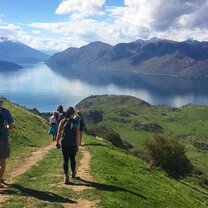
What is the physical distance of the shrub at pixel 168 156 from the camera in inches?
1955

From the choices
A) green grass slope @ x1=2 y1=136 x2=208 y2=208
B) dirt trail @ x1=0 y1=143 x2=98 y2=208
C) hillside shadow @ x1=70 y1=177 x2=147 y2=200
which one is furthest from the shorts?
hillside shadow @ x1=70 y1=177 x2=147 y2=200

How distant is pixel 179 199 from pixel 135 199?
5.75 m

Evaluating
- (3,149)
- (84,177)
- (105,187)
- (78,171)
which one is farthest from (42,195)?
(78,171)

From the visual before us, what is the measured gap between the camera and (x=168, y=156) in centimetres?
5141

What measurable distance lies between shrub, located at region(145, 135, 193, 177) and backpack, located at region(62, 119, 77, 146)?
31679 millimetres

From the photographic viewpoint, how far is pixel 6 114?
1688 cm

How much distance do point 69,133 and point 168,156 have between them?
35.2 m

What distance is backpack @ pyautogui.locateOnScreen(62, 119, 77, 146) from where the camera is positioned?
1805cm

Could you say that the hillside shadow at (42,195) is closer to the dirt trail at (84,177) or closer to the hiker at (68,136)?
the dirt trail at (84,177)

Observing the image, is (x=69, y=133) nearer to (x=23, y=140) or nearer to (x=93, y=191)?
(x=93, y=191)

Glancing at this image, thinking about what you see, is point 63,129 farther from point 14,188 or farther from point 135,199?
point 135,199

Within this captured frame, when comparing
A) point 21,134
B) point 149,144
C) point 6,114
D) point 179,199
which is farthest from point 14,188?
point 149,144

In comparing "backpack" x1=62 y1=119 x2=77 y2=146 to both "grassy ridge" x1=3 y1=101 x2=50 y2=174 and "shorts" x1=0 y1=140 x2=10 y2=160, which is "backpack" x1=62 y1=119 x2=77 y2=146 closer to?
"shorts" x1=0 y1=140 x2=10 y2=160

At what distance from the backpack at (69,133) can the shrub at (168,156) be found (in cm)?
3168
